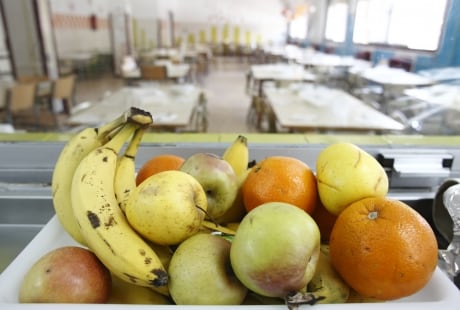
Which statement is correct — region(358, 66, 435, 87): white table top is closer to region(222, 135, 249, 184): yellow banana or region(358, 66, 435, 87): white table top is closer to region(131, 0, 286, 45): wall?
region(222, 135, 249, 184): yellow banana

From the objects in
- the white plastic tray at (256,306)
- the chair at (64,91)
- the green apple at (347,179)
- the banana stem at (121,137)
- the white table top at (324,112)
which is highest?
the banana stem at (121,137)

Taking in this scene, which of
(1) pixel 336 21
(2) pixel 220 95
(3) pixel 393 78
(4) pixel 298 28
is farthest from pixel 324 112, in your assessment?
(4) pixel 298 28

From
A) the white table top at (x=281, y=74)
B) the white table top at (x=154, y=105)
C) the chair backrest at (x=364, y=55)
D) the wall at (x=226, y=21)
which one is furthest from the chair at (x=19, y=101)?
the wall at (x=226, y=21)

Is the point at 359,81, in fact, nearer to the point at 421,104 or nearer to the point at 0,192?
the point at 421,104

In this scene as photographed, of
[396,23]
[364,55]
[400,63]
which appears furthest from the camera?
[364,55]

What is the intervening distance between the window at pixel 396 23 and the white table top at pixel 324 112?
2074mm

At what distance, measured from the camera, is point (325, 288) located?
1.59ft

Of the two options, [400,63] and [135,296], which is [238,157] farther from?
[400,63]

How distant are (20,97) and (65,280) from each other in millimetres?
3451

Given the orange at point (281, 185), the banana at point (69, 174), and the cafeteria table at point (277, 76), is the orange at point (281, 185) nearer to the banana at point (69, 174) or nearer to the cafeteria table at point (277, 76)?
the banana at point (69, 174)

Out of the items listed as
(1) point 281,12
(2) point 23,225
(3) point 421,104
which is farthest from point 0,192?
(1) point 281,12

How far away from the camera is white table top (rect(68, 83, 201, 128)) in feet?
7.84

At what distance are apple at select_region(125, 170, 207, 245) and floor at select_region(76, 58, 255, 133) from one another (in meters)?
2.72

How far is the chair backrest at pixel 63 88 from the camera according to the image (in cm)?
391
